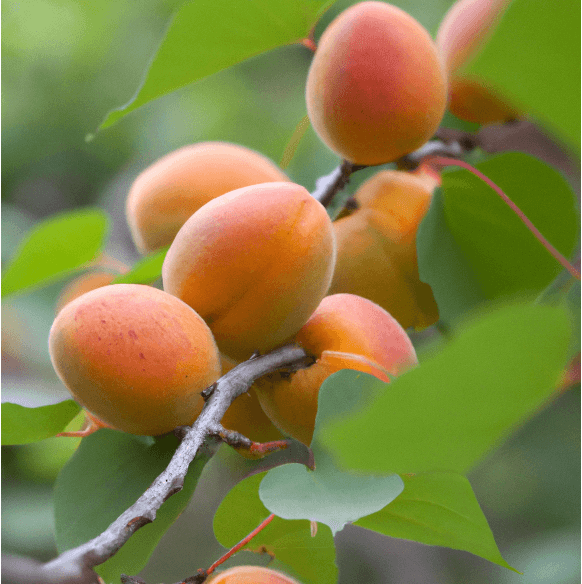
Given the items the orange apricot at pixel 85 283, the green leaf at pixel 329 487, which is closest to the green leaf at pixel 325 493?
the green leaf at pixel 329 487

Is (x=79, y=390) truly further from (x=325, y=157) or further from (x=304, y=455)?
(x=325, y=157)

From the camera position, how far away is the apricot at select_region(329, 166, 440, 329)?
0.36m

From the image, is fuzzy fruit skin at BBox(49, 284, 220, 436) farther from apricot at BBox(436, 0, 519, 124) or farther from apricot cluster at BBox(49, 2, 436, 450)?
apricot at BBox(436, 0, 519, 124)

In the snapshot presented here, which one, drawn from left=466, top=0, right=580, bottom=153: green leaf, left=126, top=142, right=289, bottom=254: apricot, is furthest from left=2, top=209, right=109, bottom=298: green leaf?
left=466, top=0, right=580, bottom=153: green leaf

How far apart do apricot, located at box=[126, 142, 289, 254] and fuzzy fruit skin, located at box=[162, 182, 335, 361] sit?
105 mm

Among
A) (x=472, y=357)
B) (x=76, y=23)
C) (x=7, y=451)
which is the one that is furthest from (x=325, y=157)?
(x=76, y=23)

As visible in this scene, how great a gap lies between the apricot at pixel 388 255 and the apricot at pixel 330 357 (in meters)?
0.07

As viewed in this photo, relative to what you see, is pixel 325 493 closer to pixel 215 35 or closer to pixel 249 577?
pixel 249 577

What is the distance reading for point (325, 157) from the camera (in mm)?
469

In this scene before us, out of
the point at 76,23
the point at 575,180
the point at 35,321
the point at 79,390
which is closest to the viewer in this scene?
the point at 79,390

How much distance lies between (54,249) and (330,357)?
16 cm

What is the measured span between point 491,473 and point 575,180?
33 centimetres

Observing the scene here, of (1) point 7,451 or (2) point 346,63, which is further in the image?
(1) point 7,451

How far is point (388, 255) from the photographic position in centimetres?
37
